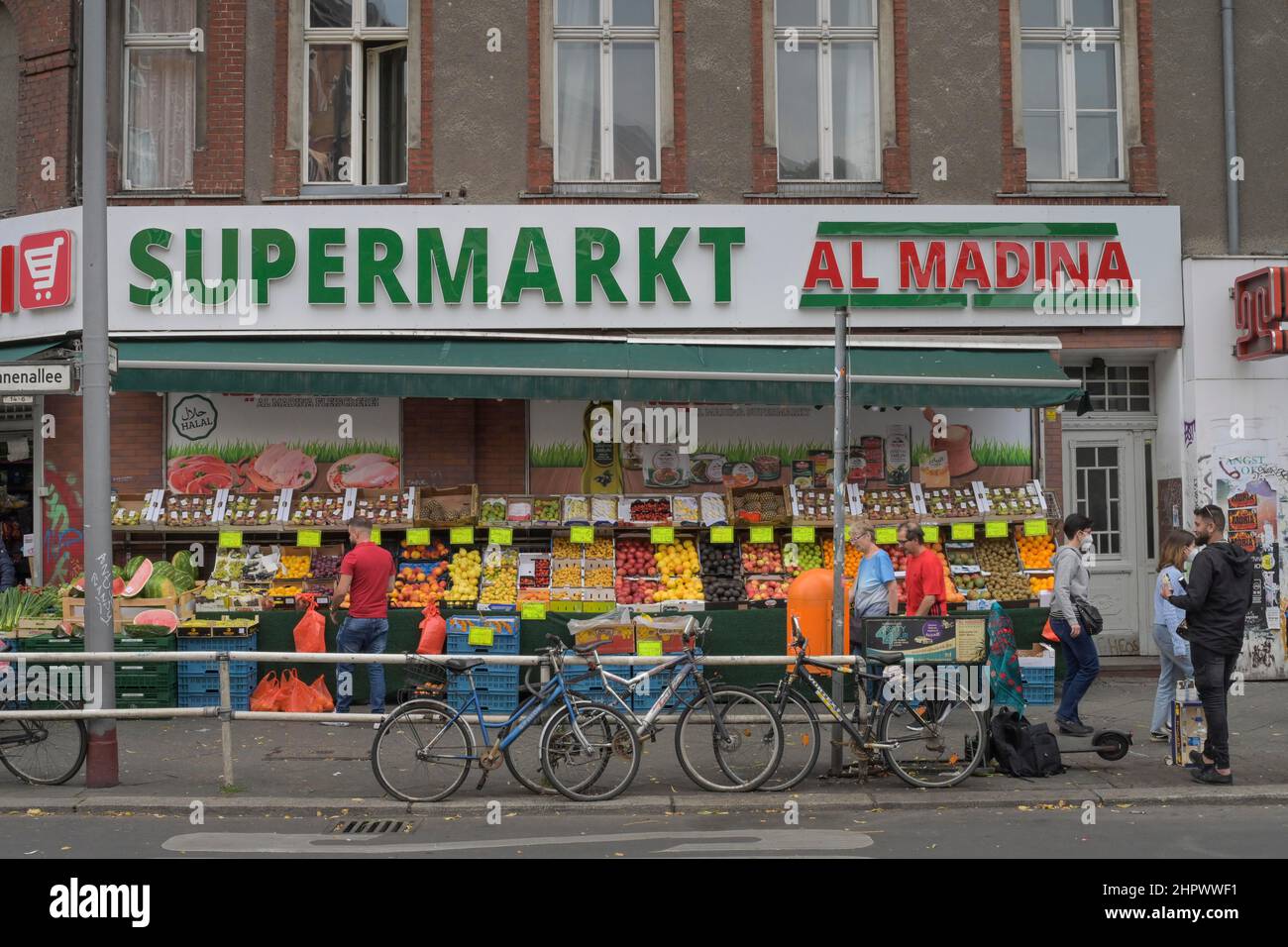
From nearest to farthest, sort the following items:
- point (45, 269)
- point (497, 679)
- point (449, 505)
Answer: point (497, 679)
point (449, 505)
point (45, 269)

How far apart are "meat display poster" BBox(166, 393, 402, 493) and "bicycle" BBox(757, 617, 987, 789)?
6346 mm

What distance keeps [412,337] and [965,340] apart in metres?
6.01

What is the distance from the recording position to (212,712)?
9102 mm

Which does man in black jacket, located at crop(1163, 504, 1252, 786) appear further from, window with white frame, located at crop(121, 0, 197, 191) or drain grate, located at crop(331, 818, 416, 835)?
window with white frame, located at crop(121, 0, 197, 191)

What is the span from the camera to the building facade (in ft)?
45.2

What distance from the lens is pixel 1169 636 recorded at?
1048 centimetres

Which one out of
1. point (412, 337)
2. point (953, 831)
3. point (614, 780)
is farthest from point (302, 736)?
point (953, 831)

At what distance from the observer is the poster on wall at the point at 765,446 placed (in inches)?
553

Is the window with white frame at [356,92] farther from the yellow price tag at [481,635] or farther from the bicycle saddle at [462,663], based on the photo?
the bicycle saddle at [462,663]

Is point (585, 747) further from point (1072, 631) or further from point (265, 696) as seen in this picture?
point (265, 696)

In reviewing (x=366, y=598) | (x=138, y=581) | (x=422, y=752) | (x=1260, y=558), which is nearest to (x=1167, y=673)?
(x=1260, y=558)

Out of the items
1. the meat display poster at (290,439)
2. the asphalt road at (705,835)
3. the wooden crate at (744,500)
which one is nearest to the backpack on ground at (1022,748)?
the asphalt road at (705,835)

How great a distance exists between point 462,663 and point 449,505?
15.5 feet

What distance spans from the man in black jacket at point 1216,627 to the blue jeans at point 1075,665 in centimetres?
141
